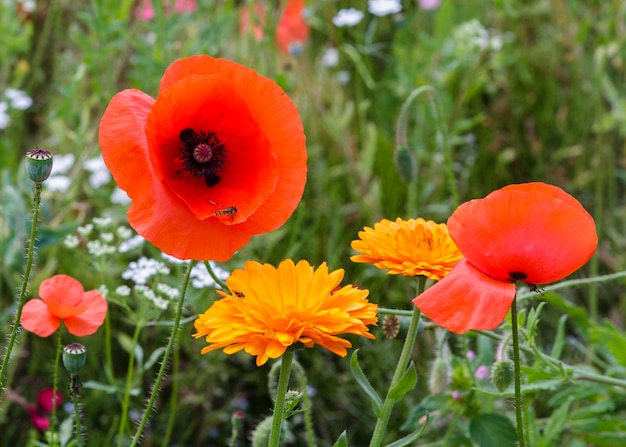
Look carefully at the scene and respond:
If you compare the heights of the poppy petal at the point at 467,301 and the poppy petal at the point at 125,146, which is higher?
the poppy petal at the point at 125,146

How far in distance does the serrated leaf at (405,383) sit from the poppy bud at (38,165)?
0.37 m

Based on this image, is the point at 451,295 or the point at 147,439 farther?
the point at 147,439

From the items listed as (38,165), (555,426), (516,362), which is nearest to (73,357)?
(38,165)

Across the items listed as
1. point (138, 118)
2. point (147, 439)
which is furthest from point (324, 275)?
point (147, 439)

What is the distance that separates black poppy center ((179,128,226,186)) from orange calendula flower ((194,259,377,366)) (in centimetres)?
15

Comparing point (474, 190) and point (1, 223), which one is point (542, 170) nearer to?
point (474, 190)

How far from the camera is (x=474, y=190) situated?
7.95 ft

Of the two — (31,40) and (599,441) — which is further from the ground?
(31,40)

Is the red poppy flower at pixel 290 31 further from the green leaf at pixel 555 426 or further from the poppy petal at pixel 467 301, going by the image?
the poppy petal at pixel 467 301

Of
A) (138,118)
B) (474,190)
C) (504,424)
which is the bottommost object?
(504,424)

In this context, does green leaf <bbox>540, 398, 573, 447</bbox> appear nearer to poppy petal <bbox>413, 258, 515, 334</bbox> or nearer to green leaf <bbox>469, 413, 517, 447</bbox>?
green leaf <bbox>469, 413, 517, 447</bbox>

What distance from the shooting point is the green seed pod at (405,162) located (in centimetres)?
151

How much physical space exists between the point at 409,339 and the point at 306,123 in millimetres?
1510

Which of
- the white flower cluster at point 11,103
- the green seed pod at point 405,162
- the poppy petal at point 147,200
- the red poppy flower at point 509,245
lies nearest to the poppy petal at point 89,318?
the poppy petal at point 147,200
